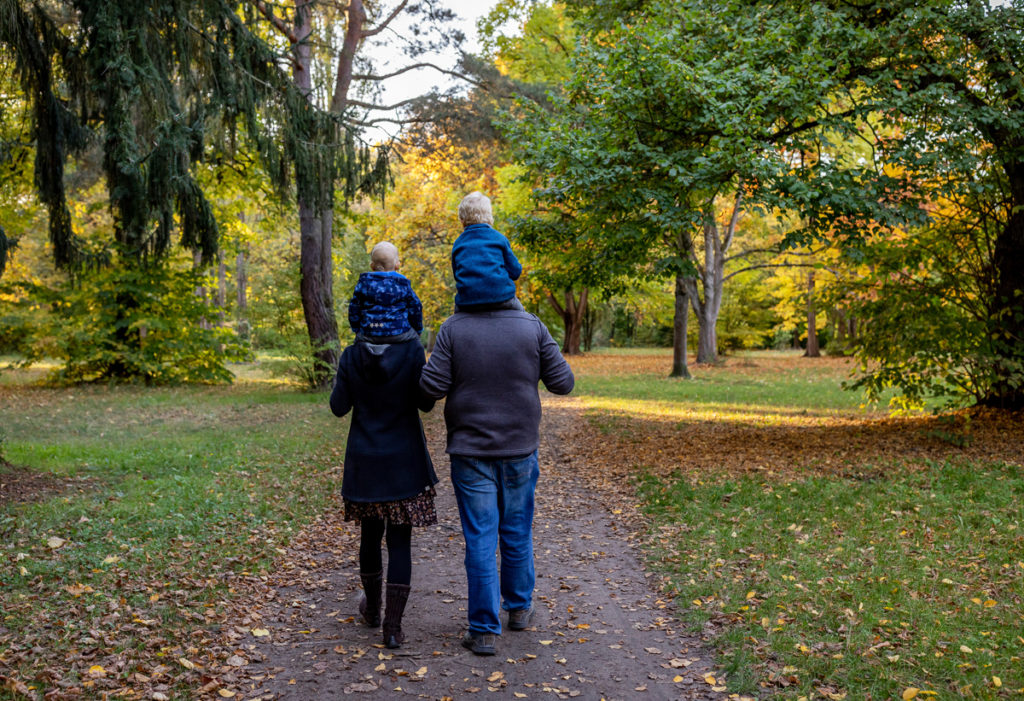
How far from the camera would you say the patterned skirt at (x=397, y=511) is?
4.34 m

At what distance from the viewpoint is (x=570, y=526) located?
7195mm

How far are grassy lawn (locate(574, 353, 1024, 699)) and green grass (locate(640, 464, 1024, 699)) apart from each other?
0.5 inches

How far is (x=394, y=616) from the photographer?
4.32m

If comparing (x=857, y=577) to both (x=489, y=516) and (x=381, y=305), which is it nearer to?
(x=489, y=516)

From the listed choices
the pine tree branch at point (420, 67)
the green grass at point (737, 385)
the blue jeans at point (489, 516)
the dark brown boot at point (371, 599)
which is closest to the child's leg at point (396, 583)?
the dark brown boot at point (371, 599)

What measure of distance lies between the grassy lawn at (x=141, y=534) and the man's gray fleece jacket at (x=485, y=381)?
6.16 feet

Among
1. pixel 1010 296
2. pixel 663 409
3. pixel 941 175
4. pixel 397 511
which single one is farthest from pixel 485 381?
pixel 663 409

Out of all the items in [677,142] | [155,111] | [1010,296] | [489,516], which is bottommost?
[489,516]

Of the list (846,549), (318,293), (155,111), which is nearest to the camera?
(846,549)

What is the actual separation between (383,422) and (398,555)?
0.78m

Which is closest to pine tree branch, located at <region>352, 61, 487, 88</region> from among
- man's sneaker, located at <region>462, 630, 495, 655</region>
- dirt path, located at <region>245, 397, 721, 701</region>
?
dirt path, located at <region>245, 397, 721, 701</region>

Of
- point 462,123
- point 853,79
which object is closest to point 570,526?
point 853,79

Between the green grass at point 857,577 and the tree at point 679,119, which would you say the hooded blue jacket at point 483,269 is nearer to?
the green grass at point 857,577

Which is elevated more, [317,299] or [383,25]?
[383,25]
